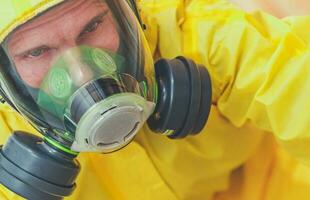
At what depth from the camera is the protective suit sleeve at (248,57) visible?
0.76 m

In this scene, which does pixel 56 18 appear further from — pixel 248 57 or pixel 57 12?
pixel 248 57

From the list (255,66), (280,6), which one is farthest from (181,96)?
(280,6)

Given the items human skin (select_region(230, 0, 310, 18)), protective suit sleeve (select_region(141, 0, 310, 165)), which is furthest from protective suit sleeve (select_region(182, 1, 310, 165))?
human skin (select_region(230, 0, 310, 18))

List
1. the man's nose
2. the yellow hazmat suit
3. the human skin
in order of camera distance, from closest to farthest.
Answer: the man's nose < the yellow hazmat suit < the human skin

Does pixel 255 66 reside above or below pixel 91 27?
below

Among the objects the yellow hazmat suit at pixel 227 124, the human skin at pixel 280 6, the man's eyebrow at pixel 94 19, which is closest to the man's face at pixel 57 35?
the man's eyebrow at pixel 94 19

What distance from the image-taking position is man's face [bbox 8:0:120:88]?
668 mm

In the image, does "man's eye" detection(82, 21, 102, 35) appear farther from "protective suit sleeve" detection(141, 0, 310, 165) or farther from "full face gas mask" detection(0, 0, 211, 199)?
"protective suit sleeve" detection(141, 0, 310, 165)

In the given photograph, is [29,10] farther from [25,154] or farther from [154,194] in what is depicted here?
[154,194]

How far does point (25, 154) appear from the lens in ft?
2.36

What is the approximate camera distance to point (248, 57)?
790 mm

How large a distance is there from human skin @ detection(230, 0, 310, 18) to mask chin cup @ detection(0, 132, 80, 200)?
0.42 metres

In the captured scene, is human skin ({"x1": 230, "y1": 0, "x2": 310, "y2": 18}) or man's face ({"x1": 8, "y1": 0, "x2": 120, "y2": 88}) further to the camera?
human skin ({"x1": 230, "y1": 0, "x2": 310, "y2": 18})

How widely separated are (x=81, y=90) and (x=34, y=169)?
0.13 meters
